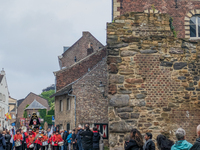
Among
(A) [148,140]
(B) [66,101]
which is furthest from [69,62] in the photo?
(A) [148,140]

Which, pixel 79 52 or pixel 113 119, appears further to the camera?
pixel 79 52

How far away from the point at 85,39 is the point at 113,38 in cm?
3627

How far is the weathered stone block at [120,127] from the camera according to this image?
11.3m

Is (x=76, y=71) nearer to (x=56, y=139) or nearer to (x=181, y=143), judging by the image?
(x=56, y=139)

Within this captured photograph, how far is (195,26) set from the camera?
2167 centimetres

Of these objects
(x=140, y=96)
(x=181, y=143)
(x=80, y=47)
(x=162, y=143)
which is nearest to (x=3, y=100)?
(x=80, y=47)

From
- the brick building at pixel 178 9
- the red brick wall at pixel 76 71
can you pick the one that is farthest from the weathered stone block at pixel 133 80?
the red brick wall at pixel 76 71

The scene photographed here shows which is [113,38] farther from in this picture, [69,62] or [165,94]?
[69,62]

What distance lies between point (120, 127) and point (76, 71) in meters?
25.5

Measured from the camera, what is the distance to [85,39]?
4784cm

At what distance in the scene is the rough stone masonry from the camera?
1145 centimetres

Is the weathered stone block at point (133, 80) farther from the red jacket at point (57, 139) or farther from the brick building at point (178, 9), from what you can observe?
the red jacket at point (57, 139)

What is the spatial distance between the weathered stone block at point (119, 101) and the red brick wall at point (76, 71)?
80.5 feet

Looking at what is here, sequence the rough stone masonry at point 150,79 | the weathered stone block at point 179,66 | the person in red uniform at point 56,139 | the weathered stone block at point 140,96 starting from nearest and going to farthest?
1. the rough stone masonry at point 150,79
2. the weathered stone block at point 140,96
3. the weathered stone block at point 179,66
4. the person in red uniform at point 56,139
